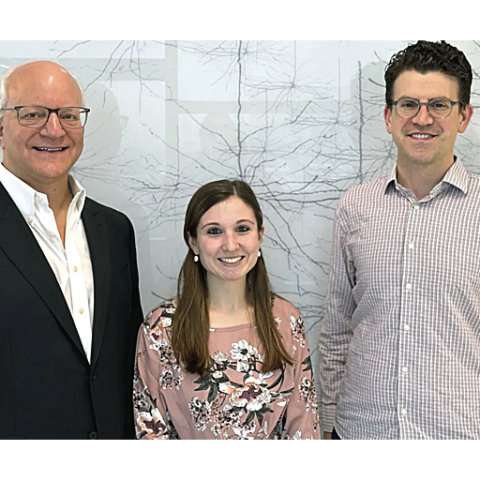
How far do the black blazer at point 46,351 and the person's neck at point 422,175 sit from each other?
99cm

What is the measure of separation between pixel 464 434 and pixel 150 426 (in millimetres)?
945

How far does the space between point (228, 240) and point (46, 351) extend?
0.61 m

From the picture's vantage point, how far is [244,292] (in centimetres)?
185

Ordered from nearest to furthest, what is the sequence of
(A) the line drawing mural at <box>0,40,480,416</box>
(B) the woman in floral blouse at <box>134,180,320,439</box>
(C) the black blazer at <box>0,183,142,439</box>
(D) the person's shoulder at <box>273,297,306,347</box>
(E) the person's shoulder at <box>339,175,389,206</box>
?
(C) the black blazer at <box>0,183,142,439</box>
(B) the woman in floral blouse at <box>134,180,320,439</box>
(D) the person's shoulder at <box>273,297,306,347</box>
(E) the person's shoulder at <box>339,175,389,206</box>
(A) the line drawing mural at <box>0,40,480,416</box>

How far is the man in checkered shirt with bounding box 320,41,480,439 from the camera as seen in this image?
174 centimetres

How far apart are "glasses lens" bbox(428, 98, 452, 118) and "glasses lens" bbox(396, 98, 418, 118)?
0.14 ft

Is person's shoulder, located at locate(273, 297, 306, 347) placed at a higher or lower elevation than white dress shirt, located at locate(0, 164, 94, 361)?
lower

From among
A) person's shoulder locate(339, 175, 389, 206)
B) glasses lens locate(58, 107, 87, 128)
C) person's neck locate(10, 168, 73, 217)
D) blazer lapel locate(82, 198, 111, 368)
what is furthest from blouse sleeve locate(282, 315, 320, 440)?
glasses lens locate(58, 107, 87, 128)

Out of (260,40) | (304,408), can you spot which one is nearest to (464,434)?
(304,408)

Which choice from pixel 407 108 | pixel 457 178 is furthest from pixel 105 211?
pixel 457 178

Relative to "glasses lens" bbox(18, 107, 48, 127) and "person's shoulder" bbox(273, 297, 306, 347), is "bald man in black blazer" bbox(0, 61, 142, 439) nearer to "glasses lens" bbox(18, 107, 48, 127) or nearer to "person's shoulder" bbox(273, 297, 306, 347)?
"glasses lens" bbox(18, 107, 48, 127)

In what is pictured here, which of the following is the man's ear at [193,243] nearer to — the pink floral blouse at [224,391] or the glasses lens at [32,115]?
the pink floral blouse at [224,391]

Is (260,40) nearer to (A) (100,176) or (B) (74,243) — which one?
(A) (100,176)

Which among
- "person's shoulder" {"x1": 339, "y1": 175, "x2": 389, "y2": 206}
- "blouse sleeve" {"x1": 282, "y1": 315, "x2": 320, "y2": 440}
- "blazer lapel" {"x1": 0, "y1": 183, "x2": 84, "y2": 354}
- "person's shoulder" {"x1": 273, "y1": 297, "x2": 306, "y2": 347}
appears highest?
"person's shoulder" {"x1": 339, "y1": 175, "x2": 389, "y2": 206}
